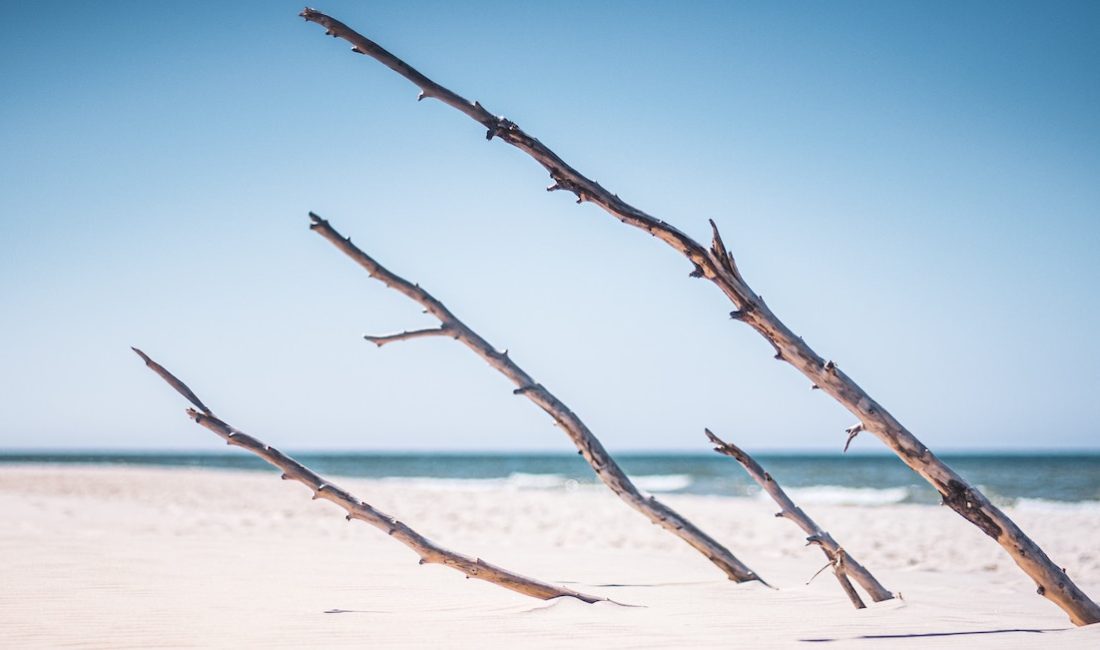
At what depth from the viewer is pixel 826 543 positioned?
4059mm

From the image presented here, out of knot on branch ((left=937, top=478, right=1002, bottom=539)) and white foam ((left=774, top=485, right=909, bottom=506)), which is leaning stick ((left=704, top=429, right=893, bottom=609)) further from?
white foam ((left=774, top=485, right=909, bottom=506))

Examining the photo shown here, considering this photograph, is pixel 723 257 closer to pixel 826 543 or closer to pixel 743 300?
pixel 743 300

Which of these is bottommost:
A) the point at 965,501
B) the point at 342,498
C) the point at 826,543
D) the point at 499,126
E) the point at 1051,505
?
the point at 1051,505

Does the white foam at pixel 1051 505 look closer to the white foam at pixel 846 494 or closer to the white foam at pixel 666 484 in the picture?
the white foam at pixel 846 494

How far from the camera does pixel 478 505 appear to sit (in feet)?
50.9

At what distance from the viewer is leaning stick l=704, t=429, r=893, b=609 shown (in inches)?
159

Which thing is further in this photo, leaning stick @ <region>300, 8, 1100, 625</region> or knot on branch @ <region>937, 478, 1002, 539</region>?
knot on branch @ <region>937, 478, 1002, 539</region>

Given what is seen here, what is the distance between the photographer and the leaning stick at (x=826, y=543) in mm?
4035

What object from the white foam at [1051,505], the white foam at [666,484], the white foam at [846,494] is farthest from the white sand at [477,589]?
the white foam at [666,484]

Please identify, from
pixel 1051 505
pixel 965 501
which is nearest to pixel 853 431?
pixel 965 501

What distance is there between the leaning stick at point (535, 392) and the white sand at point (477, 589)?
0.32 m

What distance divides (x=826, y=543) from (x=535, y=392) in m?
1.66

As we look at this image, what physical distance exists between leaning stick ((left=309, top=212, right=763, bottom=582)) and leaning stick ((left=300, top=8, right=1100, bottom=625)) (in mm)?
850

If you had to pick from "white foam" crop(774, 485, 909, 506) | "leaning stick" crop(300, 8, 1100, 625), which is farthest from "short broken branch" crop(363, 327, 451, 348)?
"white foam" crop(774, 485, 909, 506)
